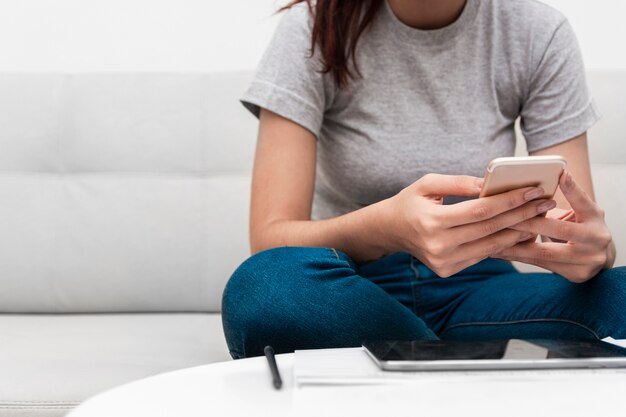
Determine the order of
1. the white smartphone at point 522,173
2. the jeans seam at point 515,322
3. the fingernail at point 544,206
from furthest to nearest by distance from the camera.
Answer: the jeans seam at point 515,322 < the fingernail at point 544,206 < the white smartphone at point 522,173

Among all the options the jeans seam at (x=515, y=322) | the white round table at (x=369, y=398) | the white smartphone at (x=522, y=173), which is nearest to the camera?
the white round table at (x=369, y=398)

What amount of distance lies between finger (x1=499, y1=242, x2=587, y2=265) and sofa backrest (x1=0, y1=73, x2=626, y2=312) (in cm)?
63

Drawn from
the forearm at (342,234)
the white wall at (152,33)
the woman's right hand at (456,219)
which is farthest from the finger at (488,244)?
the white wall at (152,33)

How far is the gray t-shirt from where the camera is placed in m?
1.13

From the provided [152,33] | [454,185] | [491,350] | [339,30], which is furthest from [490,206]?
[152,33]

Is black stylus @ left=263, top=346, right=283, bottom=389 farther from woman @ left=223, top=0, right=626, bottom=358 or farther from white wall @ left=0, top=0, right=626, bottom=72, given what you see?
white wall @ left=0, top=0, right=626, bottom=72

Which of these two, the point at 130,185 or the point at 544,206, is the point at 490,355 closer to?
the point at 544,206

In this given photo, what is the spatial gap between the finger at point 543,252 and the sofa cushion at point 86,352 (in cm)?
46

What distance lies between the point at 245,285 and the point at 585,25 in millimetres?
1234

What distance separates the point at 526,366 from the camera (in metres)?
0.60

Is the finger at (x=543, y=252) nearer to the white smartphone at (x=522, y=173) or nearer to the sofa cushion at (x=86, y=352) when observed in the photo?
the white smartphone at (x=522, y=173)

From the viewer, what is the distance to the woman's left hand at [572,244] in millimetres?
835

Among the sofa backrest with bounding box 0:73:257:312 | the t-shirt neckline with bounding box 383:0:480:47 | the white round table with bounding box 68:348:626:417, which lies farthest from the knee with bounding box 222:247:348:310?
the sofa backrest with bounding box 0:73:257:312

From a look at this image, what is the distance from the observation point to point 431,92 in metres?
1.16
